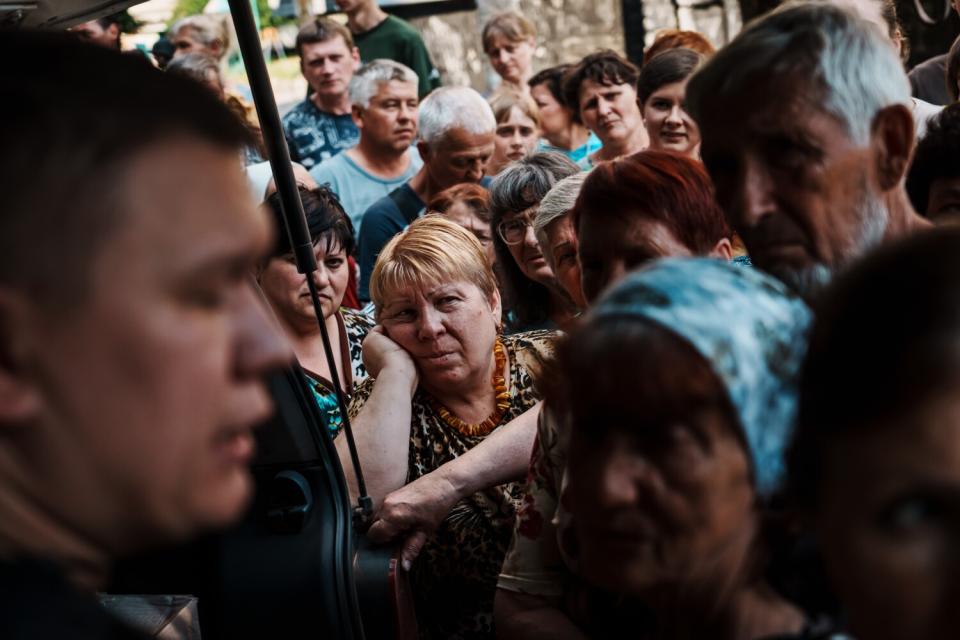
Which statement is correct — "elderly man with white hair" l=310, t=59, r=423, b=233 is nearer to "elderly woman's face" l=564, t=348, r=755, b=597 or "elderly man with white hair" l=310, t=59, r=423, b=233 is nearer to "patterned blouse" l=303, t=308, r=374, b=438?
"patterned blouse" l=303, t=308, r=374, b=438

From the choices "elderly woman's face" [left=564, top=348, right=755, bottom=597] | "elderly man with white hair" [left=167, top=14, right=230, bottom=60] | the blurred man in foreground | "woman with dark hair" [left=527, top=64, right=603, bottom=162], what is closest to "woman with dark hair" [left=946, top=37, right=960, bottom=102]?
"woman with dark hair" [left=527, top=64, right=603, bottom=162]

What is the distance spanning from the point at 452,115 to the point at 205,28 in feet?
11.5

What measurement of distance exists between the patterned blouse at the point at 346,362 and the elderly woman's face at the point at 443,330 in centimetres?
32

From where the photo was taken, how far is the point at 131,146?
102cm

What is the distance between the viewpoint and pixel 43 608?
0.99 metres

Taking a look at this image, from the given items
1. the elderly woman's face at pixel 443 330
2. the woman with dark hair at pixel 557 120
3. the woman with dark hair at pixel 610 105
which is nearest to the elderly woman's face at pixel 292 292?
the elderly woman's face at pixel 443 330

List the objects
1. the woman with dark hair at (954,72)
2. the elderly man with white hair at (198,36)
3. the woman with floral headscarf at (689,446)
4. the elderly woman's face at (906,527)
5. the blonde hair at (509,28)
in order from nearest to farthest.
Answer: the elderly woman's face at (906,527), the woman with floral headscarf at (689,446), the woman with dark hair at (954,72), the elderly man with white hair at (198,36), the blonde hair at (509,28)

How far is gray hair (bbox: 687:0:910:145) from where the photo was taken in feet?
6.46

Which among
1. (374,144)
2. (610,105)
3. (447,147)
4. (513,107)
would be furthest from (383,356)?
(513,107)

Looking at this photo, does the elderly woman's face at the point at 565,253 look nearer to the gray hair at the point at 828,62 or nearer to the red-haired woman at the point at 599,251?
the red-haired woman at the point at 599,251

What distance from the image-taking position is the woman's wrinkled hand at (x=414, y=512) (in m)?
2.94

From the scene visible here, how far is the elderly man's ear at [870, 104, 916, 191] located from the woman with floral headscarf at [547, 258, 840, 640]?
0.64 meters

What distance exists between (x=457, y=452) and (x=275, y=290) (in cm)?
103

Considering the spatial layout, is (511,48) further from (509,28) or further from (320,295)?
(320,295)
